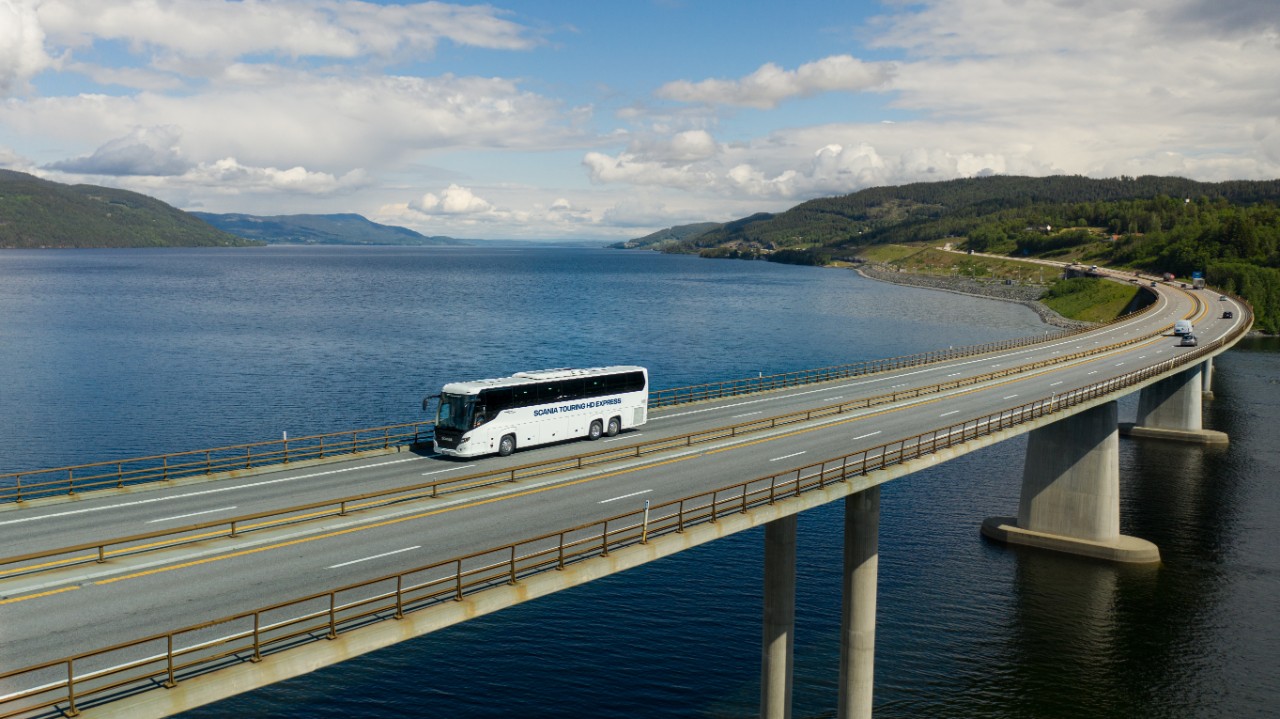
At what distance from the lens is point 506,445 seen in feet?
131

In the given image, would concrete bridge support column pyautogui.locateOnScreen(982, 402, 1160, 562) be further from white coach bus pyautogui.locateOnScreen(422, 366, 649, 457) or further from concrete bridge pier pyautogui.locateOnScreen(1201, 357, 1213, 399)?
concrete bridge pier pyautogui.locateOnScreen(1201, 357, 1213, 399)

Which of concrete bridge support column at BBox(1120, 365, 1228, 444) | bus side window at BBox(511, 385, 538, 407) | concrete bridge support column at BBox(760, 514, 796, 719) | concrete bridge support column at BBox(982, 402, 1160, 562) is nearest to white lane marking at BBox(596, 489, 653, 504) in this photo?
concrete bridge support column at BBox(760, 514, 796, 719)

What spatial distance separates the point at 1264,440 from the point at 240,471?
8958 cm

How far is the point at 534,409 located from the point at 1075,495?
115ft

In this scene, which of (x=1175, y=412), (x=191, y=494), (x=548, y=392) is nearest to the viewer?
(x=191, y=494)

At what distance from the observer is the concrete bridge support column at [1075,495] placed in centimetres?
5441

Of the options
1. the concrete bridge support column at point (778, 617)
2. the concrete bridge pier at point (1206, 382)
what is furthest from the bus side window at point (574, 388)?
the concrete bridge pier at point (1206, 382)

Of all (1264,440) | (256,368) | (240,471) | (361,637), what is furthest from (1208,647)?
(256,368)

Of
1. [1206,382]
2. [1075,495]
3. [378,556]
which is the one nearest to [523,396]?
[378,556]

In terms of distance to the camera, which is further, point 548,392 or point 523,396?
point 548,392

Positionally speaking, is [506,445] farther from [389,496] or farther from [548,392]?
[389,496]

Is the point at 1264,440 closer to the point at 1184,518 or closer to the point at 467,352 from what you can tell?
the point at 1184,518

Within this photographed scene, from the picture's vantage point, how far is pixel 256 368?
10900cm

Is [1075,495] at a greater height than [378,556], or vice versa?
[378,556]
